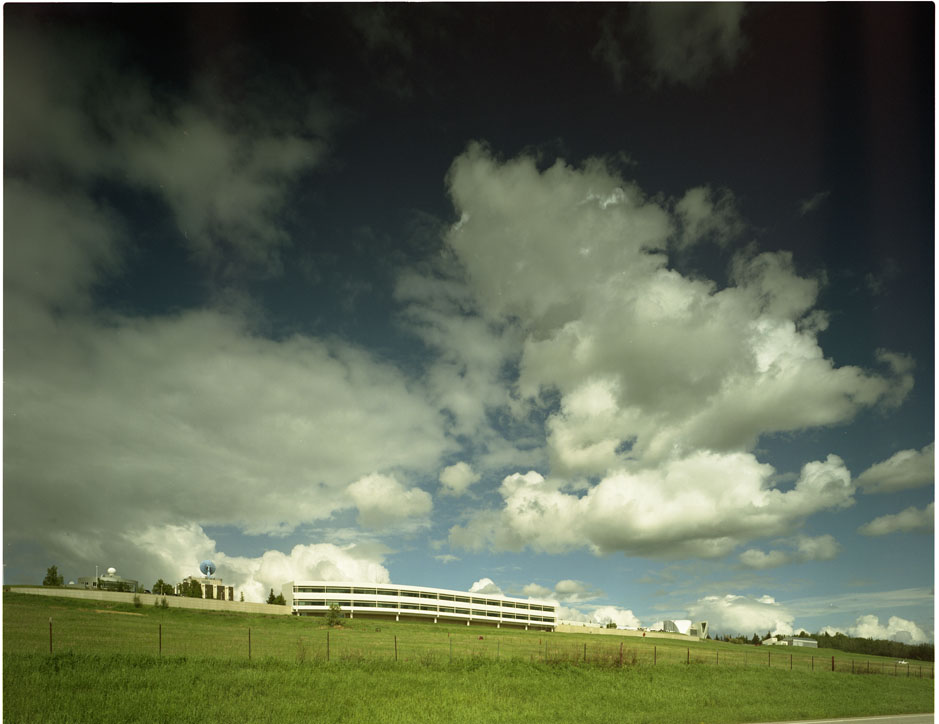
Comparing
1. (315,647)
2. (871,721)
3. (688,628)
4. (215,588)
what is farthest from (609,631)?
(871,721)

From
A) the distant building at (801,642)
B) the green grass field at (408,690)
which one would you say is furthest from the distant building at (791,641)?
the green grass field at (408,690)

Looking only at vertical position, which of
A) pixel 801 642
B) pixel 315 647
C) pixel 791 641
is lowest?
pixel 801 642

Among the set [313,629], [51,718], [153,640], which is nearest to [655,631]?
[313,629]

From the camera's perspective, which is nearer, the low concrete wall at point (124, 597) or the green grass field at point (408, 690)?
the green grass field at point (408, 690)

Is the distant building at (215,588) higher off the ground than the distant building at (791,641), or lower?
higher

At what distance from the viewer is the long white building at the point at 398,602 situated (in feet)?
399

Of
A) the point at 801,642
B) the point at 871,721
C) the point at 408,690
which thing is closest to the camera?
the point at 871,721

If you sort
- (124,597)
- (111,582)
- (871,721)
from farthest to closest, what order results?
(111,582) < (124,597) < (871,721)

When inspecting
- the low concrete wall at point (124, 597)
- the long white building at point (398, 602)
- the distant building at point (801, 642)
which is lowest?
the distant building at point (801, 642)

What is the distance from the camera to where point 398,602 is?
12262 cm

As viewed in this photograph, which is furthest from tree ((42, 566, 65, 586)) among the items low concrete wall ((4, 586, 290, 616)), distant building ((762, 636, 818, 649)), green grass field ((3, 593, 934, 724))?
distant building ((762, 636, 818, 649))

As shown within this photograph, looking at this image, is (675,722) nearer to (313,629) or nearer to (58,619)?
(58,619)

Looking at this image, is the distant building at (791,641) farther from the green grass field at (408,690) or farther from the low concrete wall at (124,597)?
the green grass field at (408,690)

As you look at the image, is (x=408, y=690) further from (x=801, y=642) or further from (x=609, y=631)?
(x=801, y=642)
